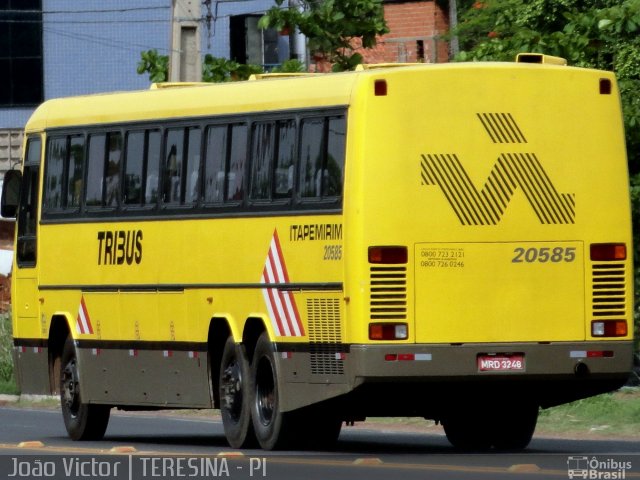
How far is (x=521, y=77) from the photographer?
56.2ft

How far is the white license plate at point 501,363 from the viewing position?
16719 mm

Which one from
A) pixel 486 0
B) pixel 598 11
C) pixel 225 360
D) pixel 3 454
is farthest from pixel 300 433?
pixel 486 0

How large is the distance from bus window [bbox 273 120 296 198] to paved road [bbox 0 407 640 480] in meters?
2.16

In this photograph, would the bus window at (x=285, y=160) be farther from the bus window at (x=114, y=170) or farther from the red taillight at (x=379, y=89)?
the bus window at (x=114, y=170)

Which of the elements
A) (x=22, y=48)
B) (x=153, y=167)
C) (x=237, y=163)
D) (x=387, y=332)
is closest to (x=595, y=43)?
(x=153, y=167)

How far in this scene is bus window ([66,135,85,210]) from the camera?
2102cm

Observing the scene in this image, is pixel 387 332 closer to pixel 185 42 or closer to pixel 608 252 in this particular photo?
pixel 608 252

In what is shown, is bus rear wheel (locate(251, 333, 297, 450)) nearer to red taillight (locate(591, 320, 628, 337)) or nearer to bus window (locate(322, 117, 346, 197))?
bus window (locate(322, 117, 346, 197))

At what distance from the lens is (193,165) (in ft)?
63.1

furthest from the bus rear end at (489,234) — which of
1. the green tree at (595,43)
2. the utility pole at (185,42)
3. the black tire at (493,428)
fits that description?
the utility pole at (185,42)

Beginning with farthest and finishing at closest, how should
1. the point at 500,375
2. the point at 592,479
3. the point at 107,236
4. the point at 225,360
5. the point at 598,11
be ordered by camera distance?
the point at 598,11
the point at 107,236
the point at 225,360
the point at 500,375
the point at 592,479

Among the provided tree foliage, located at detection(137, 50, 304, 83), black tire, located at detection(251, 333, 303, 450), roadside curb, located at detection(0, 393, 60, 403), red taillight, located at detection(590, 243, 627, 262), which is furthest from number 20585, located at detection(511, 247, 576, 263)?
roadside curb, located at detection(0, 393, 60, 403)

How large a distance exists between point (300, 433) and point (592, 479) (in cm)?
453

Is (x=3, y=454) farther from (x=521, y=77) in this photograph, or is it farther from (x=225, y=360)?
(x=521, y=77)
